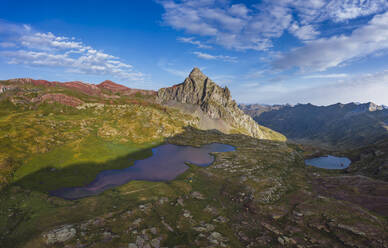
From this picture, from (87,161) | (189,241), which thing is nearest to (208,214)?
(189,241)

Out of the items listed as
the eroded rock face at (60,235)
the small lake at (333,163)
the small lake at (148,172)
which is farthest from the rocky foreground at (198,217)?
the small lake at (333,163)

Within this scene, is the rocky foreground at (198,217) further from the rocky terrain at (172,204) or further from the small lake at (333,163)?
the small lake at (333,163)

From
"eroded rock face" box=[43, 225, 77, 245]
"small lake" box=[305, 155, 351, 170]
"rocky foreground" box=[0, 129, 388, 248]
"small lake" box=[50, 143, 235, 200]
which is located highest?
"eroded rock face" box=[43, 225, 77, 245]

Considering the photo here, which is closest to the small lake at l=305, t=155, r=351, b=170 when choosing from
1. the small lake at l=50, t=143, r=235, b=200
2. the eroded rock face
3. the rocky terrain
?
the rocky terrain

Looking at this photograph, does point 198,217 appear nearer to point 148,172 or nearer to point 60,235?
point 60,235

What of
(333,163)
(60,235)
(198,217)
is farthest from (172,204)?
(333,163)

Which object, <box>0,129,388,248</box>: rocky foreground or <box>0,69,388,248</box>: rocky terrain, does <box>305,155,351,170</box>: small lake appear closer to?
<box>0,69,388,248</box>: rocky terrain

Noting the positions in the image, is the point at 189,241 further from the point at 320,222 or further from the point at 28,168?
the point at 28,168
